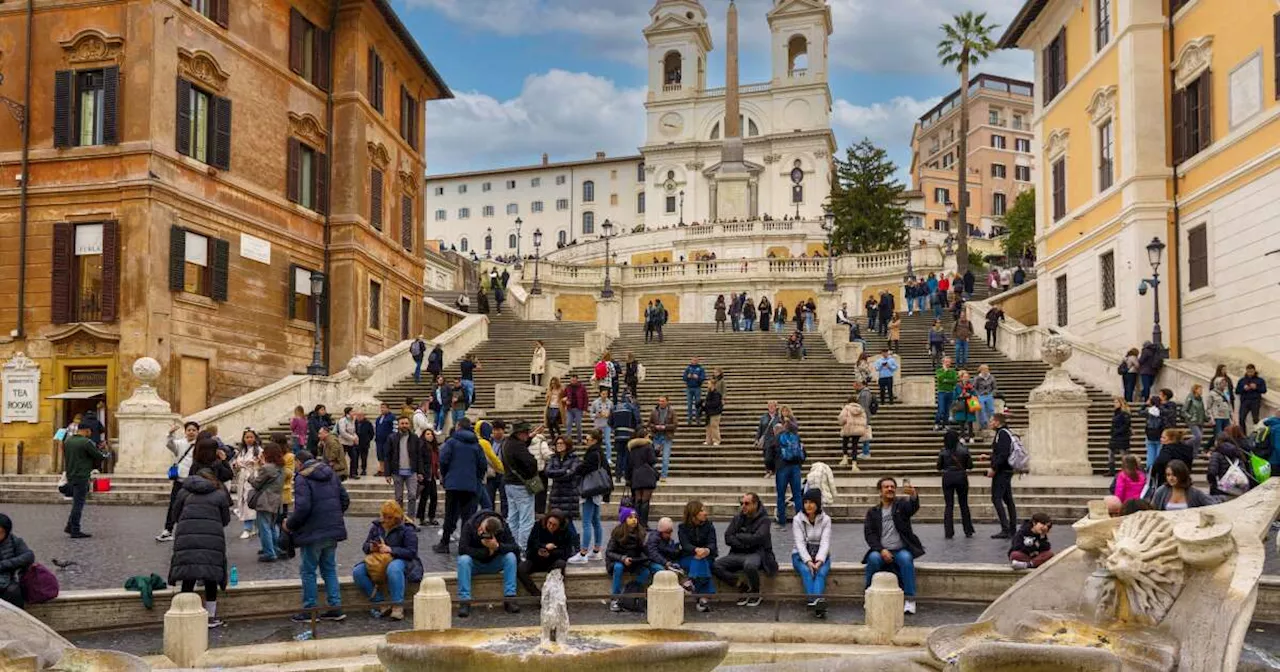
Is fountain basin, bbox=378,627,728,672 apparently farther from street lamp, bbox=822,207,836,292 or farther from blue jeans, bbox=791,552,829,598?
street lamp, bbox=822,207,836,292

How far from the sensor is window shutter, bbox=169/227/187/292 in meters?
25.0

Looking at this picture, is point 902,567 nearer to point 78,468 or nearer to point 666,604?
point 666,604

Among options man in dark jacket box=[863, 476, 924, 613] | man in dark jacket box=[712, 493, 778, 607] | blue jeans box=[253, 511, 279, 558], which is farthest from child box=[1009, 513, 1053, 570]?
blue jeans box=[253, 511, 279, 558]

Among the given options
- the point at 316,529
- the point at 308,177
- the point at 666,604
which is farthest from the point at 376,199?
the point at 666,604

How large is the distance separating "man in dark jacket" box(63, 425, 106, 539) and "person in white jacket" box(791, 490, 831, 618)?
898cm

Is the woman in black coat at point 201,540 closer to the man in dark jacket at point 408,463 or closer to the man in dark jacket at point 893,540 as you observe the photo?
the man in dark jacket at point 408,463

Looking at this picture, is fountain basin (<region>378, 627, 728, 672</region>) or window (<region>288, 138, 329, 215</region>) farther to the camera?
window (<region>288, 138, 329, 215</region>)

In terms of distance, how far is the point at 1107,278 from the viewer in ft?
92.8

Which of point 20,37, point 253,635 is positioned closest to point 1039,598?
point 253,635

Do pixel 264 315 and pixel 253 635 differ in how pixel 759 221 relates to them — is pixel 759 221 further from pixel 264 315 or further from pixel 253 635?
pixel 253 635

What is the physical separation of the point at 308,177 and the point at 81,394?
31.6ft

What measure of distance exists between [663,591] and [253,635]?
3.57 meters

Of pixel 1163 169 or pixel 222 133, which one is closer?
pixel 1163 169

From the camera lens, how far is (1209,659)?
21.0ft
